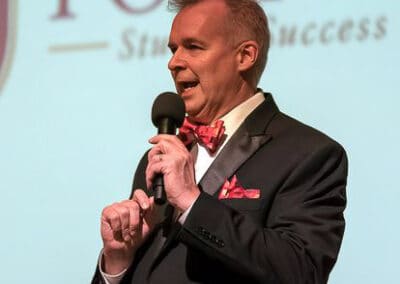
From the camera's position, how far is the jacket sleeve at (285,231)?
1660 millimetres

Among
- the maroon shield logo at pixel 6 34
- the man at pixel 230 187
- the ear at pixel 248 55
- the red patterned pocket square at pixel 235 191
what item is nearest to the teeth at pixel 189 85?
the man at pixel 230 187

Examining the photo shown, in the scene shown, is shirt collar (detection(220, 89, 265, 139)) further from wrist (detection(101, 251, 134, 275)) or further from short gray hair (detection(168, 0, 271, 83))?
wrist (detection(101, 251, 134, 275))

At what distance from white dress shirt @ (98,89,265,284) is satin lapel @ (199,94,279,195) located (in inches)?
0.9

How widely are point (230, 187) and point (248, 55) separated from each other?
33 cm

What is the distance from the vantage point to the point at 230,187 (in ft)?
5.97

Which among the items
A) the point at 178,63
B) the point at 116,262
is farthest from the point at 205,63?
the point at 116,262

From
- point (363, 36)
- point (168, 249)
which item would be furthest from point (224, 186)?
point (363, 36)

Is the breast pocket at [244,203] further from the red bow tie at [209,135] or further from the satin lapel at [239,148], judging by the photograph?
the red bow tie at [209,135]

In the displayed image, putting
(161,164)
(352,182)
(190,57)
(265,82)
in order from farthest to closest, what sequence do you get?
1. (265,82)
2. (352,182)
3. (190,57)
4. (161,164)

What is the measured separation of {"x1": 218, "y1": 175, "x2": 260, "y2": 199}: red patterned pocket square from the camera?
1799 millimetres

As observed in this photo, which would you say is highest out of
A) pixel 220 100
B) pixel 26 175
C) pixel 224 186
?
pixel 220 100

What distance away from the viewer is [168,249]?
5.96ft

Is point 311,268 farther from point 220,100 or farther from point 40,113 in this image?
point 40,113

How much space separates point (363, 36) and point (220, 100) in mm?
589
